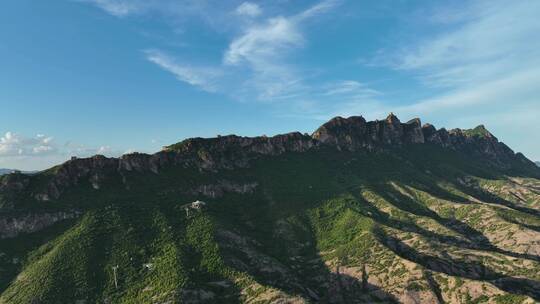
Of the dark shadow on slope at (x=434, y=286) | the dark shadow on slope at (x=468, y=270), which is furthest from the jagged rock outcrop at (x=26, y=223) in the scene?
the dark shadow on slope at (x=434, y=286)

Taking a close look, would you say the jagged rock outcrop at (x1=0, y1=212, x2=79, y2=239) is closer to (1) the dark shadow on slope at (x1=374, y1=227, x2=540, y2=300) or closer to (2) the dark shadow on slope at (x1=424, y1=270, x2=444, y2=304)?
(1) the dark shadow on slope at (x1=374, y1=227, x2=540, y2=300)

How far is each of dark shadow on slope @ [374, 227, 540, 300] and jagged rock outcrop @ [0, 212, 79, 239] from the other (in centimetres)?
15520

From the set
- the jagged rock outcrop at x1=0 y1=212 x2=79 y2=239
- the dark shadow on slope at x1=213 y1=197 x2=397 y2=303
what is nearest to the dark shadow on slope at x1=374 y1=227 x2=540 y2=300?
the dark shadow on slope at x1=213 y1=197 x2=397 y2=303

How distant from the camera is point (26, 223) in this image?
632 feet

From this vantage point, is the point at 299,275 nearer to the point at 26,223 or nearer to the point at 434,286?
the point at 434,286

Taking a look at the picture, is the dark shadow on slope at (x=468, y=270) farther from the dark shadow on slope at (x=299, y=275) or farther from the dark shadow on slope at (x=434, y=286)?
the dark shadow on slope at (x=299, y=275)

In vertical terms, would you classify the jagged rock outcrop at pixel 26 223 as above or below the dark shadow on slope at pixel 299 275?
above

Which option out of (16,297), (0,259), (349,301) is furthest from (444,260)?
(0,259)

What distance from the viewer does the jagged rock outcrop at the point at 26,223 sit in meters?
188

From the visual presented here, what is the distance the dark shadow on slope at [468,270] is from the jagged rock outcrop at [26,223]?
15520cm

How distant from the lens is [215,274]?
16750 cm

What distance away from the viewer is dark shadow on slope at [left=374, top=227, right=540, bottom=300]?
156625 mm

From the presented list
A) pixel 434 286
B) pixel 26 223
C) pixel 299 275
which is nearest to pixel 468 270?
A: pixel 434 286

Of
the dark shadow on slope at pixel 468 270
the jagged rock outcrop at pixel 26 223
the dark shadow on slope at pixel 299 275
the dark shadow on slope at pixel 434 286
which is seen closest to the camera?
the dark shadow on slope at pixel 434 286
